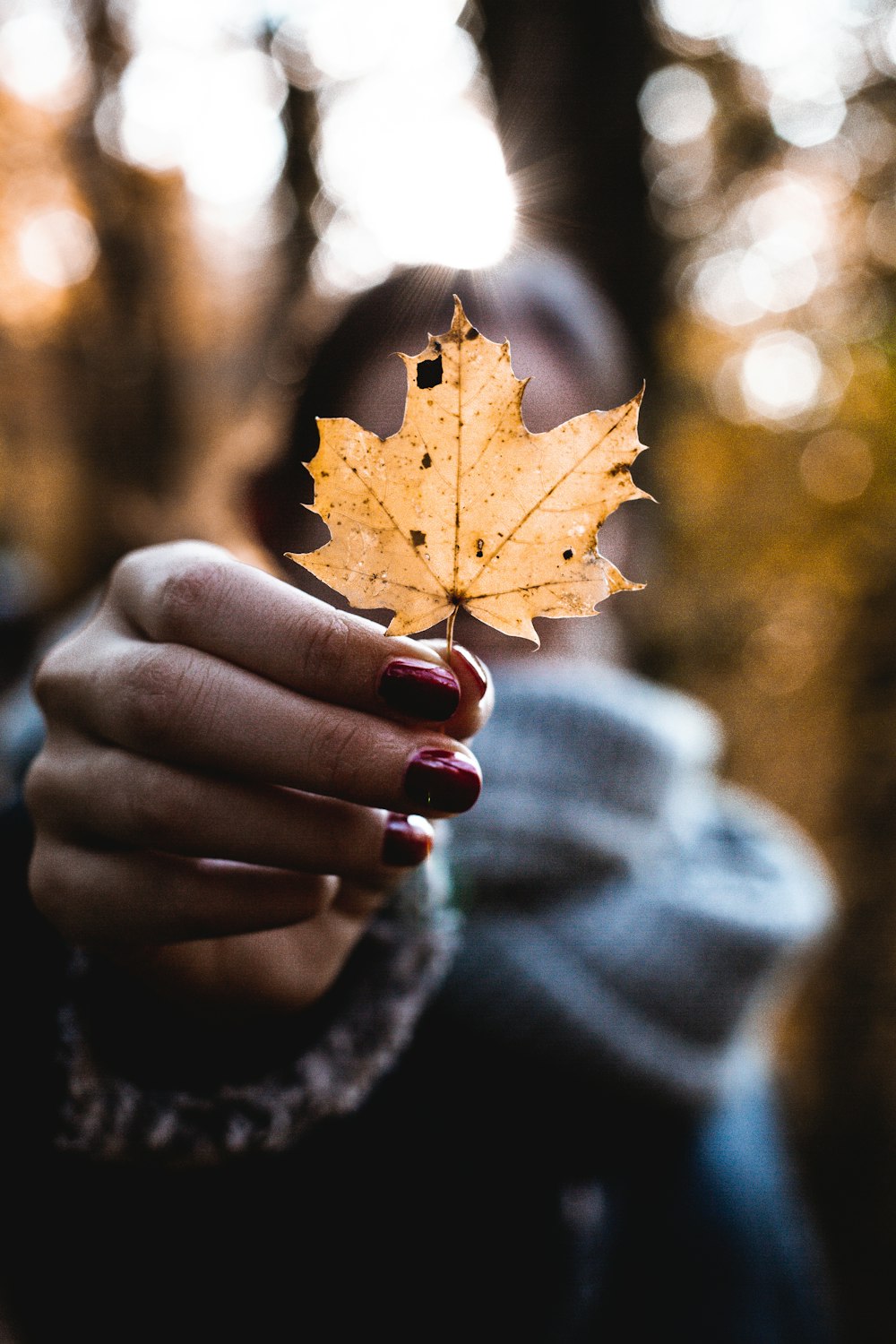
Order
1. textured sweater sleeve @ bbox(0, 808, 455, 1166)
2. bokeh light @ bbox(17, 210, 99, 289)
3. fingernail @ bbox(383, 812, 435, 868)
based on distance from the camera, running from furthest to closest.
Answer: bokeh light @ bbox(17, 210, 99, 289), textured sweater sleeve @ bbox(0, 808, 455, 1166), fingernail @ bbox(383, 812, 435, 868)

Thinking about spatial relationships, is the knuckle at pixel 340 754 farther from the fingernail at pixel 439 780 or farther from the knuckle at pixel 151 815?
the knuckle at pixel 151 815

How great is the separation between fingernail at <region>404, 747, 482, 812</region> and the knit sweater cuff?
2.05 ft

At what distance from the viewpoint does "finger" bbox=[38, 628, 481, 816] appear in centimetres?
70

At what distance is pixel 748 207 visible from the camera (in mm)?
3809

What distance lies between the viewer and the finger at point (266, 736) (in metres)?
0.70

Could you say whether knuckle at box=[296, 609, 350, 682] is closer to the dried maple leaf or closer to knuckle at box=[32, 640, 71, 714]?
the dried maple leaf

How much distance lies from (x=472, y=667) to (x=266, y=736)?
0.20 metres

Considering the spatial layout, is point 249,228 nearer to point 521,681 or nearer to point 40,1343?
point 521,681

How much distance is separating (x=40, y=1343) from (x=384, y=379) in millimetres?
1922

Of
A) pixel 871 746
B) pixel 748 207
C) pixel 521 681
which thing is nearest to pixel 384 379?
pixel 521 681

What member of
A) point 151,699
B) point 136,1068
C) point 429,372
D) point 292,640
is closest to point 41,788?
point 151,699

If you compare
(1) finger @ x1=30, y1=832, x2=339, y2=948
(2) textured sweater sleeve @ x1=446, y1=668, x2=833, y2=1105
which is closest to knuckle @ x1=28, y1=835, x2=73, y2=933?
(1) finger @ x1=30, y1=832, x2=339, y2=948

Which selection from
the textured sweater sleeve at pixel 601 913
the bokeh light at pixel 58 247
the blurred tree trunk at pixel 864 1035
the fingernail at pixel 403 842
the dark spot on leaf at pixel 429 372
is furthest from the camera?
the bokeh light at pixel 58 247

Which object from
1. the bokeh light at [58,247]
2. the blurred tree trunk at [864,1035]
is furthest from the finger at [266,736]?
the bokeh light at [58,247]
